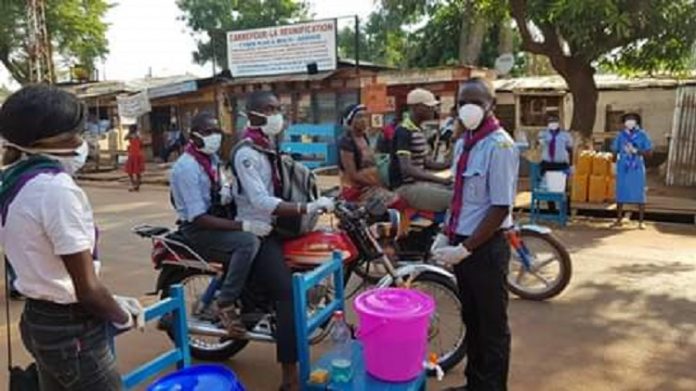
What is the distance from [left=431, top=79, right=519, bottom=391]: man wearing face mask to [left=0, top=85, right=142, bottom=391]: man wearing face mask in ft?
5.26

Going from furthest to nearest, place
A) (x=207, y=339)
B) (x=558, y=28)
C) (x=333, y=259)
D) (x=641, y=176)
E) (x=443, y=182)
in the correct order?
1. (x=558, y=28)
2. (x=641, y=176)
3. (x=443, y=182)
4. (x=207, y=339)
5. (x=333, y=259)

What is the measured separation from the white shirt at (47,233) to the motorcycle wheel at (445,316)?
2.25m

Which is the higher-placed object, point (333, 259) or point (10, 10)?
point (10, 10)

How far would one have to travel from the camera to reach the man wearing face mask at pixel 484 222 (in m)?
2.80

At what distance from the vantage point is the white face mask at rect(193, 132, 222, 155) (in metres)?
3.85

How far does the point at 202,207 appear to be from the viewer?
3.64 meters

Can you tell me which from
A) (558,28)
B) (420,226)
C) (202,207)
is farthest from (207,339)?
(558,28)

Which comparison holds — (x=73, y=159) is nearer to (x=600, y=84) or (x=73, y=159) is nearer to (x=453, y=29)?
(x=600, y=84)

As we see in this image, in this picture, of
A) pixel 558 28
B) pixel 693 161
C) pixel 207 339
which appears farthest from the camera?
pixel 693 161

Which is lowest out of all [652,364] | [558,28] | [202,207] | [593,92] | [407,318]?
[652,364]

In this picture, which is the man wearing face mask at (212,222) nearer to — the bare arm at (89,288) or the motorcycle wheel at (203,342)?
the motorcycle wheel at (203,342)

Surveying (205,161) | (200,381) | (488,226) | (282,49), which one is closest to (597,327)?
(488,226)

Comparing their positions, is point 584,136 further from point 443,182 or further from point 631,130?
point 443,182

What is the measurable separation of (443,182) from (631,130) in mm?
4757
